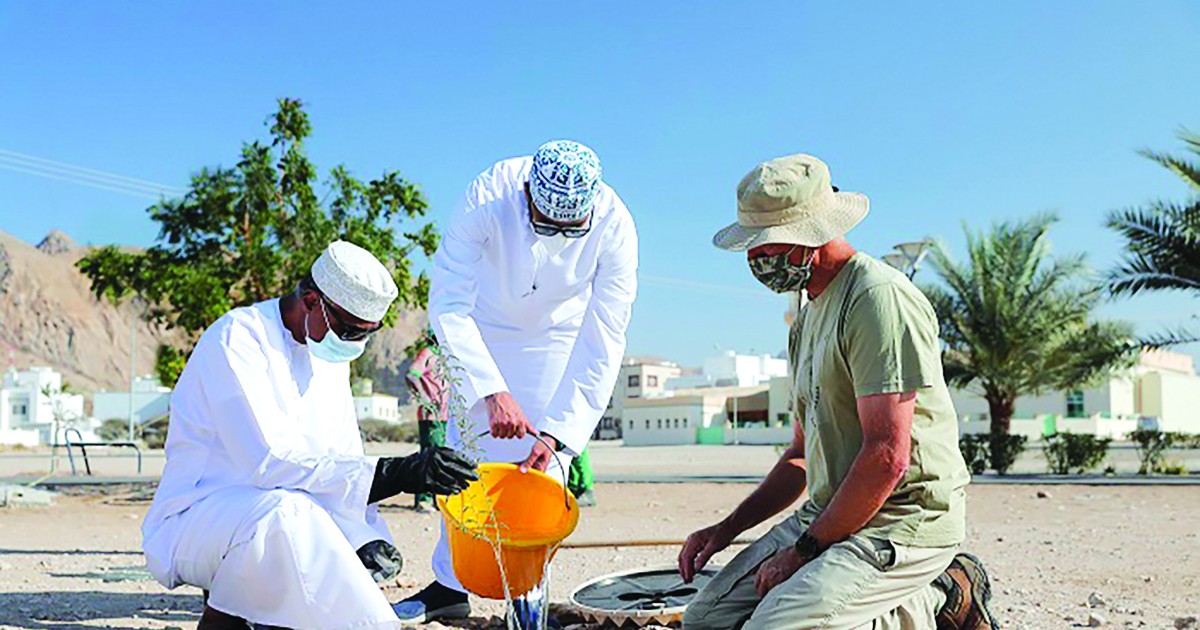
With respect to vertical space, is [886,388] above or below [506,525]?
above

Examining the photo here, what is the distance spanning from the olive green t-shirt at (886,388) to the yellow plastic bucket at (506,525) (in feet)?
3.60

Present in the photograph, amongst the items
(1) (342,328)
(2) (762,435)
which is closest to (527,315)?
(1) (342,328)

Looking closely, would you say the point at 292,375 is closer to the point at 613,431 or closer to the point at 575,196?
the point at 575,196

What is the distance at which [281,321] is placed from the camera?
429 cm

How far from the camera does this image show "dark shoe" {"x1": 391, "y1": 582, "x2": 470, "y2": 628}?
5.20 meters

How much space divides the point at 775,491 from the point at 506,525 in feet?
3.42

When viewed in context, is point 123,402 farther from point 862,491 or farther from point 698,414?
point 862,491

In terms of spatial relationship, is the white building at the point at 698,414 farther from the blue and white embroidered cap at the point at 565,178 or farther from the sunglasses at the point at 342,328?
the sunglasses at the point at 342,328

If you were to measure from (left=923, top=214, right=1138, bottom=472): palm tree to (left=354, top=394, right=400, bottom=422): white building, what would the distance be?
56112 millimetres

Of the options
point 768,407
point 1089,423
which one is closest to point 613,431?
point 768,407

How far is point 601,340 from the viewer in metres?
5.29

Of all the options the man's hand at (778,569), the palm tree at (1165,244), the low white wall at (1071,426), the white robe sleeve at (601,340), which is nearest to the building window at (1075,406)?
the low white wall at (1071,426)

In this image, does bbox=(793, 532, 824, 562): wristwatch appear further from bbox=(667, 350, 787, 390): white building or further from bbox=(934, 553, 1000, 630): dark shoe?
bbox=(667, 350, 787, 390): white building

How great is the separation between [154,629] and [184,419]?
148cm
